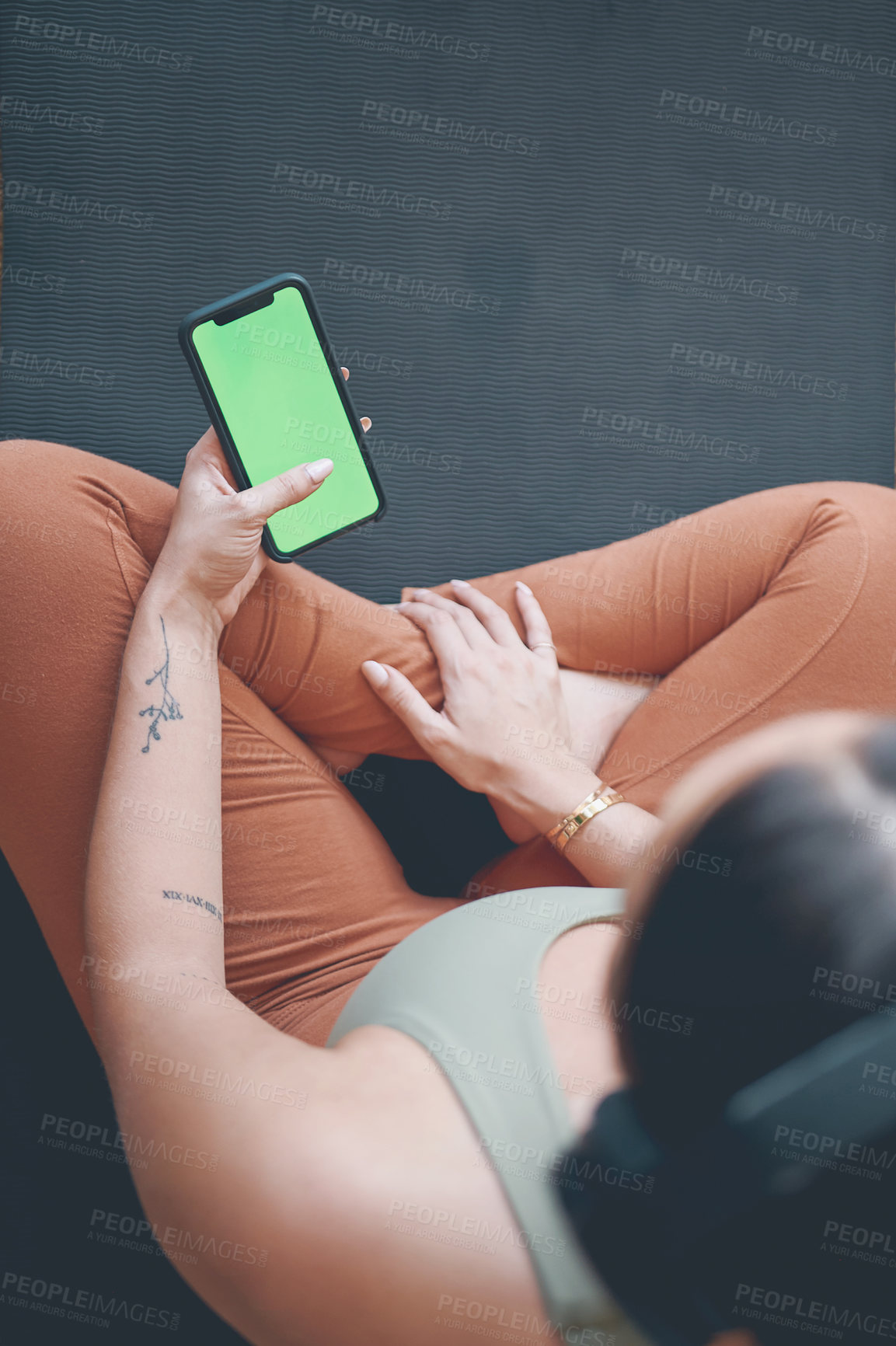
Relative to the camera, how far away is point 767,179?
46.4 inches

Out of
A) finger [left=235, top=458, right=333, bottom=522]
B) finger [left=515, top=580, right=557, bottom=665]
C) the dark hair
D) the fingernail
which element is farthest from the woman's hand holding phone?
the dark hair

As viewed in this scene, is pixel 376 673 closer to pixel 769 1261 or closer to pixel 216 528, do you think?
pixel 216 528

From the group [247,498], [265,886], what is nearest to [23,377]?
[247,498]

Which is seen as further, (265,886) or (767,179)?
(767,179)

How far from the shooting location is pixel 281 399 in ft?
2.52

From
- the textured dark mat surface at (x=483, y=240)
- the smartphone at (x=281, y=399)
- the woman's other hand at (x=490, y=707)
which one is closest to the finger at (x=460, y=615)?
the woman's other hand at (x=490, y=707)

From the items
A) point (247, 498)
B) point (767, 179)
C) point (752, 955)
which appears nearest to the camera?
point (752, 955)

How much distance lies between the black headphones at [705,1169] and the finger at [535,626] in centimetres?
48

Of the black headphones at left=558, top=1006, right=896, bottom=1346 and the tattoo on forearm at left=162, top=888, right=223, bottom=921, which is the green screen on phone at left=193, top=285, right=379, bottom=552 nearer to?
the tattoo on forearm at left=162, top=888, right=223, bottom=921

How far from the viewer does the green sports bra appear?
1.45 feet

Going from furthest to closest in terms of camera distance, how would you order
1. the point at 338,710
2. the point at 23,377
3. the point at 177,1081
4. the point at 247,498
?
the point at 23,377 < the point at 338,710 < the point at 247,498 < the point at 177,1081

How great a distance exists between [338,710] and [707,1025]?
50 cm

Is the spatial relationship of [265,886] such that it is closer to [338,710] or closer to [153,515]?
[338,710]

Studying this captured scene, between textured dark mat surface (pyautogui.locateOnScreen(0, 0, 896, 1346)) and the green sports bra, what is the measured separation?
1.55ft
